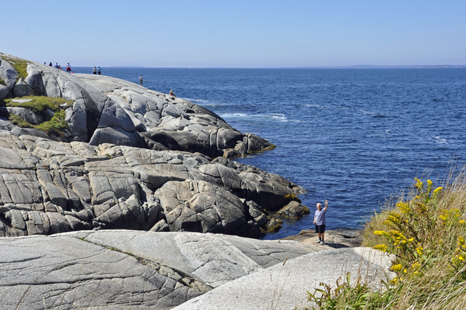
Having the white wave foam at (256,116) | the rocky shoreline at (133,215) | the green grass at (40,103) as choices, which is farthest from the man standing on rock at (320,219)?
the white wave foam at (256,116)

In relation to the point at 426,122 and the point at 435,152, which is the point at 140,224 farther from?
the point at 426,122

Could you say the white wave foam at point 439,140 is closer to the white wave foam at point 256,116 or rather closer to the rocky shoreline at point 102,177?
the white wave foam at point 256,116

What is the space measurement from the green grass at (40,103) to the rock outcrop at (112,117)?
0.39 meters

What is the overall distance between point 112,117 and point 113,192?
9055mm

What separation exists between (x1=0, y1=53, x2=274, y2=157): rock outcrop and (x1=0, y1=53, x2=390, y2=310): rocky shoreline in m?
0.09

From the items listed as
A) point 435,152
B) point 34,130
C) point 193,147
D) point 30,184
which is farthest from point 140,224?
point 435,152

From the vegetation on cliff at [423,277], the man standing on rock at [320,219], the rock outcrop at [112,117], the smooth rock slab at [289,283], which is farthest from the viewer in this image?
the rock outcrop at [112,117]

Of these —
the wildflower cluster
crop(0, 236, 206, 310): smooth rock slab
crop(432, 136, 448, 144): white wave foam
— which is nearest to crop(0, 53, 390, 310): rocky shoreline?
crop(0, 236, 206, 310): smooth rock slab

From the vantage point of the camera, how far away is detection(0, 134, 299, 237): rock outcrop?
46.3 feet

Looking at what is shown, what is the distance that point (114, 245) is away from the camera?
1006cm

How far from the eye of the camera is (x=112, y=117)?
24016mm

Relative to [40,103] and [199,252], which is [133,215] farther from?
[40,103]

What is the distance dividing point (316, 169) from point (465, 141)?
18.8 meters

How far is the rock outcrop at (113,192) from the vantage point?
46.3ft
